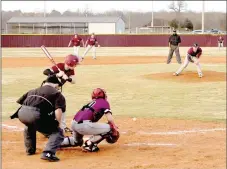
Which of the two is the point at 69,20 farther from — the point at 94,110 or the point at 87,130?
the point at 87,130

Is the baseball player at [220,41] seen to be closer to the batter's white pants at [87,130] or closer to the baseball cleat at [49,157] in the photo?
the batter's white pants at [87,130]

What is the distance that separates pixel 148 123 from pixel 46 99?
4.28 metres

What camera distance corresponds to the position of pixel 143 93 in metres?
17.8

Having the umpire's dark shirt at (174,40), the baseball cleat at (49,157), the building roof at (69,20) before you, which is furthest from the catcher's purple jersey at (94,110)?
the building roof at (69,20)

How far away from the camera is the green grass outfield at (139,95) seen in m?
13.7

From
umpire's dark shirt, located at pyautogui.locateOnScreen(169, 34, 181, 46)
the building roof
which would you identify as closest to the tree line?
the building roof

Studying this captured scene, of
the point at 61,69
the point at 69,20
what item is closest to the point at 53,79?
the point at 61,69

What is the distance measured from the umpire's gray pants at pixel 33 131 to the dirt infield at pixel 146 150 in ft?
0.76

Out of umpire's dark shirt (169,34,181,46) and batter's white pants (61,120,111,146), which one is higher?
umpire's dark shirt (169,34,181,46)

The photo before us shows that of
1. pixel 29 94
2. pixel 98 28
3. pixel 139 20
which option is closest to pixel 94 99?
pixel 29 94

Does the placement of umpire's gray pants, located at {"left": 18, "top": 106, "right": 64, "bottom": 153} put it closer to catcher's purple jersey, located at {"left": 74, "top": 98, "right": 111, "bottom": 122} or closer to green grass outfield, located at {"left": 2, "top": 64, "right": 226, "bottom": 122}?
catcher's purple jersey, located at {"left": 74, "top": 98, "right": 111, "bottom": 122}

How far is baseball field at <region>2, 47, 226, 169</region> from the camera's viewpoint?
796 centimetres

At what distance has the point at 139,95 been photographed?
17344mm

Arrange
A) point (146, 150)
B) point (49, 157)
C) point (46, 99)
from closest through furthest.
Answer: point (49, 157) < point (46, 99) < point (146, 150)
